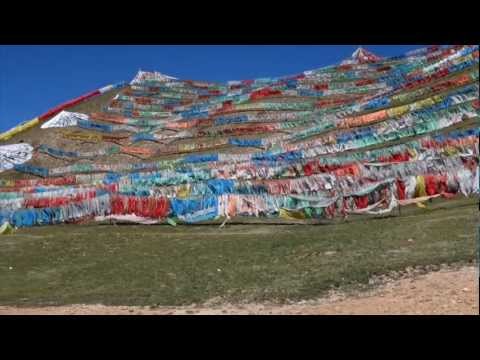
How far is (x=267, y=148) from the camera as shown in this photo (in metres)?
68.2

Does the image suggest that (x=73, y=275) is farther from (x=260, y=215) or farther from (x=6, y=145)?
(x=6, y=145)

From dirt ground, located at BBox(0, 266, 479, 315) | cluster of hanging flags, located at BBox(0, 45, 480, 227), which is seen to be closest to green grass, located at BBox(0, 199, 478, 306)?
dirt ground, located at BBox(0, 266, 479, 315)

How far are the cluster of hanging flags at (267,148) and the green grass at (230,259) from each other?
4.20 metres

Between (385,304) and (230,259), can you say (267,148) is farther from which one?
(385,304)

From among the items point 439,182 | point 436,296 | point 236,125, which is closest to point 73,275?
point 436,296

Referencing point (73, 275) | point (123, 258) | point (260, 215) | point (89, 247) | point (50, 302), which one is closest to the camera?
point (50, 302)

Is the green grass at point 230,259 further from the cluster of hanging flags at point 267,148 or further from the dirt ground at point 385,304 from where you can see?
the cluster of hanging flags at point 267,148

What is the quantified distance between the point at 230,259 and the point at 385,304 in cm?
977

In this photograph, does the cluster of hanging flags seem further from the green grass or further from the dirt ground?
the dirt ground

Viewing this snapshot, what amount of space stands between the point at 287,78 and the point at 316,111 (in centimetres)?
2997

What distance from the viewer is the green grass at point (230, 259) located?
1772 centimetres

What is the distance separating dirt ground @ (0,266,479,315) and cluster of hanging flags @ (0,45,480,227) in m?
16.6

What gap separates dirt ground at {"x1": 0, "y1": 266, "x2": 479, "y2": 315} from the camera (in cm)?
1310

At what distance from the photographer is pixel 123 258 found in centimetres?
2475
